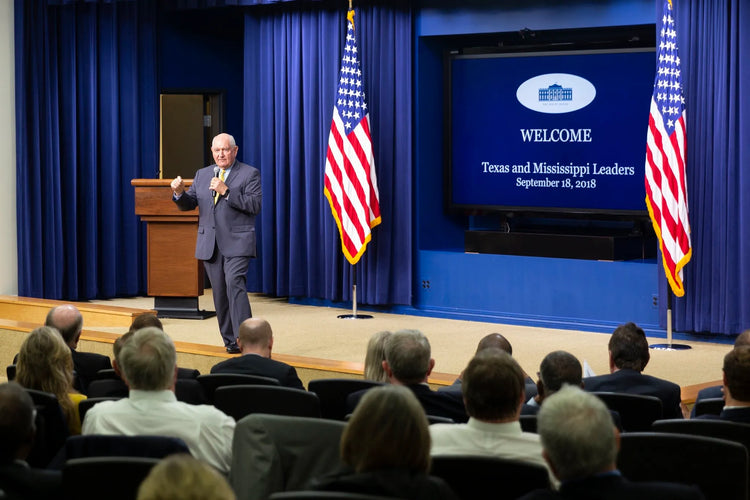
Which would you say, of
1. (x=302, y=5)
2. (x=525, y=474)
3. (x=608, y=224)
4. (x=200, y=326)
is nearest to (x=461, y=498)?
(x=525, y=474)

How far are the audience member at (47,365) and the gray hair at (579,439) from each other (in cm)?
214

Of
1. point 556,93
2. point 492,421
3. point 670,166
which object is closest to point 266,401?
point 492,421

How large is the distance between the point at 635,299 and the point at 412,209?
2.33 metres

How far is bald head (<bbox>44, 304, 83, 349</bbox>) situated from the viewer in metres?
5.24

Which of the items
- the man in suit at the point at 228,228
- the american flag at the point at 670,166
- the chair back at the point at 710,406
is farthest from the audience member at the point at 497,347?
Answer: the american flag at the point at 670,166

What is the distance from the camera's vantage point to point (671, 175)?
868cm

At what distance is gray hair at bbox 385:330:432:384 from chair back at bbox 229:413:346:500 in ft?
2.65

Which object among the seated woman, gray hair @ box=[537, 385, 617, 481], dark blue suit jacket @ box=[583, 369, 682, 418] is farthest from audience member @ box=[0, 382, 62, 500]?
dark blue suit jacket @ box=[583, 369, 682, 418]

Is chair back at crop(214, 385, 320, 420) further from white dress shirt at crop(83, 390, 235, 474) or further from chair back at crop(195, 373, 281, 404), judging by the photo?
white dress shirt at crop(83, 390, 235, 474)

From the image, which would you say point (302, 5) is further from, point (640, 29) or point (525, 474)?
point (525, 474)

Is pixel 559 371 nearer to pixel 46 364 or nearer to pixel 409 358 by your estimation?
pixel 409 358

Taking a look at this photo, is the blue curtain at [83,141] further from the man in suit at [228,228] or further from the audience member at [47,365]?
the audience member at [47,365]

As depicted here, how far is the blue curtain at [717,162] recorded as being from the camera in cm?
870

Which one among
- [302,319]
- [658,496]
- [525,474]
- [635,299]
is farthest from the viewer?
[302,319]
